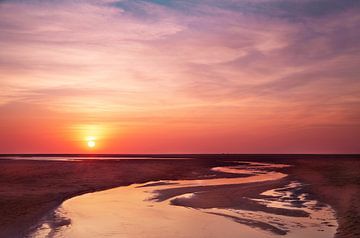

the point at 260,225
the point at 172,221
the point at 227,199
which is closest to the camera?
the point at 260,225

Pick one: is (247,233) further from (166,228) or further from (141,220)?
(141,220)

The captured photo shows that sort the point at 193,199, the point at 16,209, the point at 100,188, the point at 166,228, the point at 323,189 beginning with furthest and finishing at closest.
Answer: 1. the point at 100,188
2. the point at 323,189
3. the point at 193,199
4. the point at 16,209
5. the point at 166,228

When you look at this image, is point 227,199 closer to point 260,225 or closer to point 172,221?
point 172,221

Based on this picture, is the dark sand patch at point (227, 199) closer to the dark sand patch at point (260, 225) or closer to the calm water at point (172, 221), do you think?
the calm water at point (172, 221)

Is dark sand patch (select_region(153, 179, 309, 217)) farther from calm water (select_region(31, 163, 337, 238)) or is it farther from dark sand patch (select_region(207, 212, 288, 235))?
dark sand patch (select_region(207, 212, 288, 235))

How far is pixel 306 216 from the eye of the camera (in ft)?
68.8

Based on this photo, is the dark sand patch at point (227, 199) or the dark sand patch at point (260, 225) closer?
the dark sand patch at point (260, 225)

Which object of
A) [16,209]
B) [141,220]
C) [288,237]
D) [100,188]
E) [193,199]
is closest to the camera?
[288,237]

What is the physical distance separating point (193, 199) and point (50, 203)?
31.7 ft

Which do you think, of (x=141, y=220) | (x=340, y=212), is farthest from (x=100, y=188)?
(x=340, y=212)

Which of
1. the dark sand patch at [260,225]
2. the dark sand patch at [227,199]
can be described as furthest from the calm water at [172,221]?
the dark sand patch at [227,199]

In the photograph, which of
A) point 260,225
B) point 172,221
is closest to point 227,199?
point 172,221

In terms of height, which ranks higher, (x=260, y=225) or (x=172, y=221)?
(x=260, y=225)

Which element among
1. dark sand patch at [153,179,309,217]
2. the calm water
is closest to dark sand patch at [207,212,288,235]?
the calm water
